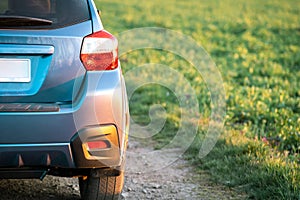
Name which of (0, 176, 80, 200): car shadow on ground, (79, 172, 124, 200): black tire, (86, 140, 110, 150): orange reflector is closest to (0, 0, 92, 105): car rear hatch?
(86, 140, 110, 150): orange reflector

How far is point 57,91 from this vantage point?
3797 mm

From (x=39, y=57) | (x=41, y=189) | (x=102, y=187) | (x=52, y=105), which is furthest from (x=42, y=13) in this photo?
(x=41, y=189)

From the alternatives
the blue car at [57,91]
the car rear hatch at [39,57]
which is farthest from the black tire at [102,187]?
the car rear hatch at [39,57]

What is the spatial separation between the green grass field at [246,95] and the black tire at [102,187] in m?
1.20

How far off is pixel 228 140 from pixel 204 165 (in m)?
0.63

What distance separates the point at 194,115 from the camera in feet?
25.0

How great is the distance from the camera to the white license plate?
3732 mm

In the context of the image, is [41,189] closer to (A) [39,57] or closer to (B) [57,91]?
(B) [57,91]

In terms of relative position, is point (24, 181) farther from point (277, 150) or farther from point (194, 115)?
point (194, 115)

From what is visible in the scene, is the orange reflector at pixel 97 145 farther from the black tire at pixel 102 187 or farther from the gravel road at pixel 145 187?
the gravel road at pixel 145 187

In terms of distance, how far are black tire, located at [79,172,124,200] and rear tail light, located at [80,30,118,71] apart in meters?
0.81

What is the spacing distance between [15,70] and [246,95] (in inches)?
223

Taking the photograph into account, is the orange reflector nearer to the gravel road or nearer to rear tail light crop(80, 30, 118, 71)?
rear tail light crop(80, 30, 118, 71)

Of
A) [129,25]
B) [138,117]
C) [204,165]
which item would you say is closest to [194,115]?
[138,117]
